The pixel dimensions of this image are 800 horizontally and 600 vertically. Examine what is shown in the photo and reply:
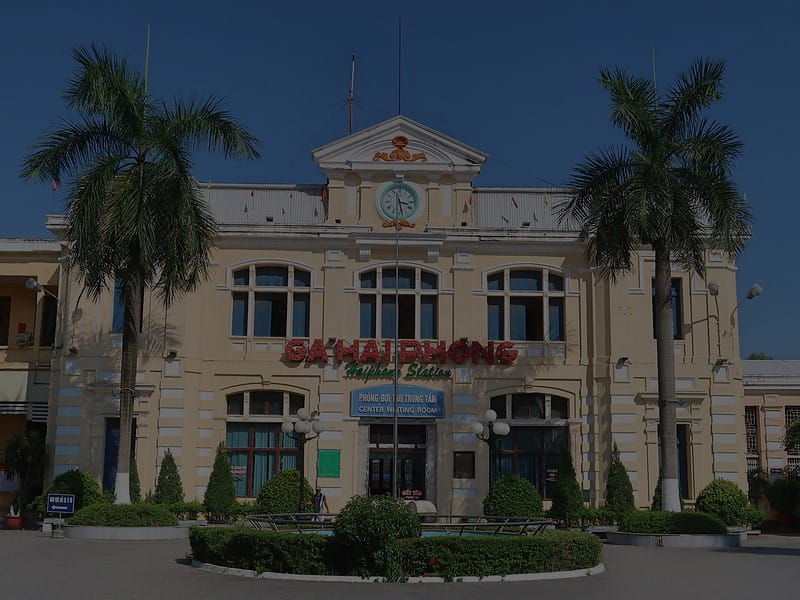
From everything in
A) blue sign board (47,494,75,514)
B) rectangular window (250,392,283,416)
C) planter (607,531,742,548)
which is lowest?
planter (607,531,742,548)

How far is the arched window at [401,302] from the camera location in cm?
3503

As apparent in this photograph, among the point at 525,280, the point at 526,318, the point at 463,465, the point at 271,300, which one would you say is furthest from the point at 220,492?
the point at 525,280

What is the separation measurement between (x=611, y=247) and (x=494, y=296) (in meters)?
7.70

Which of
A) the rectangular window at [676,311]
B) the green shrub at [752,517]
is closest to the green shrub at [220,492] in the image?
the rectangular window at [676,311]

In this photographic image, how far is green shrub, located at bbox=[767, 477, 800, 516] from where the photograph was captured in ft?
118

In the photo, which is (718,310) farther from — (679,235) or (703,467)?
(679,235)

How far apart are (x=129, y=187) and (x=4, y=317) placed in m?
14.5

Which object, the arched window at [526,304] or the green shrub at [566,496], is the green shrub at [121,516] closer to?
the green shrub at [566,496]

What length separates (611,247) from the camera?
92.5 ft

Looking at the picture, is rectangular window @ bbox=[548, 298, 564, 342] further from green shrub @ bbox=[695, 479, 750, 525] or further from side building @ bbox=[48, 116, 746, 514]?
green shrub @ bbox=[695, 479, 750, 525]

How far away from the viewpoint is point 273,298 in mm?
35281

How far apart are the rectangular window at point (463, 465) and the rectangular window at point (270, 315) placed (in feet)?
24.4

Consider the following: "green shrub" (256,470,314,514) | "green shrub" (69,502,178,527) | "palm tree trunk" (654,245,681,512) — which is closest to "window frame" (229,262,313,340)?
"green shrub" (256,470,314,514)

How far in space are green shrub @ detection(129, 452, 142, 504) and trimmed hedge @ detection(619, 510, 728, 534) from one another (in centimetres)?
1526
